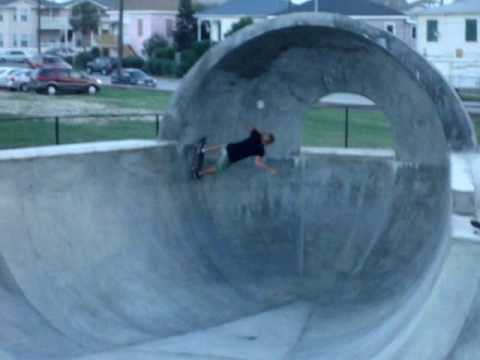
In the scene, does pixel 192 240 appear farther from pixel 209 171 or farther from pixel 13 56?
pixel 13 56

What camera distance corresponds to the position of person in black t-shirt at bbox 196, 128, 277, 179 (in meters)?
15.7

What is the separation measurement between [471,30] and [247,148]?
5357cm

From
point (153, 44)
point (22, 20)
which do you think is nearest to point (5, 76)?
point (153, 44)

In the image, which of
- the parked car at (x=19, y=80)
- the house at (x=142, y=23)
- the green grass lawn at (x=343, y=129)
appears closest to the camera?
the green grass lawn at (x=343, y=129)

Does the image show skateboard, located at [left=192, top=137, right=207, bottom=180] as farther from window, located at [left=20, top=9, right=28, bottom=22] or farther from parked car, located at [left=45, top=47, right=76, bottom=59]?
window, located at [left=20, top=9, right=28, bottom=22]

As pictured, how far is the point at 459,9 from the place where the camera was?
6831cm

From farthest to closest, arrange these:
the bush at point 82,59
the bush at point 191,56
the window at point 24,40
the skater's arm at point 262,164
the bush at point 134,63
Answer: the window at point 24,40 → the bush at point 82,59 → the bush at point 134,63 → the bush at point 191,56 → the skater's arm at point 262,164

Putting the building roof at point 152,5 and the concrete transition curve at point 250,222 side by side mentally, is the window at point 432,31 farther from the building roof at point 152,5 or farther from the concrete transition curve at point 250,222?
the concrete transition curve at point 250,222

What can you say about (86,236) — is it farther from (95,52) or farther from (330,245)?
(95,52)

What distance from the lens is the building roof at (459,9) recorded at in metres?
67.2

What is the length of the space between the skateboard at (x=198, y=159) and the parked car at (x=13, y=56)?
7951 centimetres

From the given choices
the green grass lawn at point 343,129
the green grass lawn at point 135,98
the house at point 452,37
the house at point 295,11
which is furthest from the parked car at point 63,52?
the green grass lawn at point 343,129

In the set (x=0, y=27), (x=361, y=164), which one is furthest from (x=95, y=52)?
(x=361, y=164)

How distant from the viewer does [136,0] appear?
354ft
